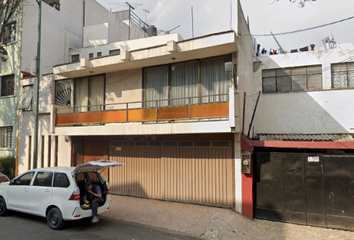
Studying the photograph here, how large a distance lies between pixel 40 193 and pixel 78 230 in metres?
1.55

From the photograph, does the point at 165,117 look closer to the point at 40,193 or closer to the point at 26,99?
the point at 40,193

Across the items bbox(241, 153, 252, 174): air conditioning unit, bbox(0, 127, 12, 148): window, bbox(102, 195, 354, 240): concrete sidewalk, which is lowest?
bbox(102, 195, 354, 240): concrete sidewalk

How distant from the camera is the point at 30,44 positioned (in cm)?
1526

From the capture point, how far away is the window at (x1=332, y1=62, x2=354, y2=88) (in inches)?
420

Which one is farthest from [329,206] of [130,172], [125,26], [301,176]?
[125,26]

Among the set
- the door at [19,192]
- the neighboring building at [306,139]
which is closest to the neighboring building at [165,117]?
the neighboring building at [306,139]

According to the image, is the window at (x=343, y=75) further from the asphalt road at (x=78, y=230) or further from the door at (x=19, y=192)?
the door at (x=19, y=192)

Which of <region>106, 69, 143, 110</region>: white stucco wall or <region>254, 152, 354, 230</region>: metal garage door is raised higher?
<region>106, 69, 143, 110</region>: white stucco wall

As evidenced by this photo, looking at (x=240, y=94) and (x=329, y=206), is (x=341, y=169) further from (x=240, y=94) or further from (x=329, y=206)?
(x=240, y=94)

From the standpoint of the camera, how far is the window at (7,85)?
15.3m

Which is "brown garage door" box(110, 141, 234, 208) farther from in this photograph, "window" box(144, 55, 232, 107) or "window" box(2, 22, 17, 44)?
"window" box(2, 22, 17, 44)

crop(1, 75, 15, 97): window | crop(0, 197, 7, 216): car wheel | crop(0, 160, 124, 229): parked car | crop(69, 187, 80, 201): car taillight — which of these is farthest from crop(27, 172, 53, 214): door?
crop(1, 75, 15, 97): window

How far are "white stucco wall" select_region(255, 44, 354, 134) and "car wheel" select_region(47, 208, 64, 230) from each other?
868cm

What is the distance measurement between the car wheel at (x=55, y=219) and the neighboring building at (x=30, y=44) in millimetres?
9380
